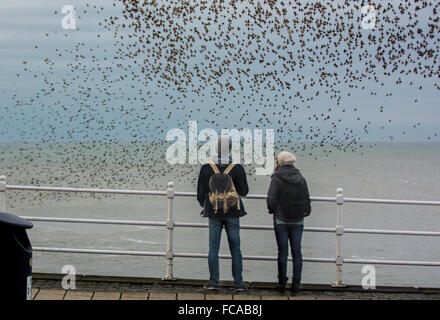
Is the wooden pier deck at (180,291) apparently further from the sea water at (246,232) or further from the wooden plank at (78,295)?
the sea water at (246,232)

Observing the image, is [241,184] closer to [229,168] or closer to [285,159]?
[229,168]

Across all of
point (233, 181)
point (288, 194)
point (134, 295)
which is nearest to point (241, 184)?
point (233, 181)

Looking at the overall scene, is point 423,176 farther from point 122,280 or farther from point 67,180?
point 122,280

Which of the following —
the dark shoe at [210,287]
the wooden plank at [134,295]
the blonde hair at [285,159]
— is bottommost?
the wooden plank at [134,295]

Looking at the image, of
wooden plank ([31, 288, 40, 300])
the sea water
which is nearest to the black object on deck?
wooden plank ([31, 288, 40, 300])

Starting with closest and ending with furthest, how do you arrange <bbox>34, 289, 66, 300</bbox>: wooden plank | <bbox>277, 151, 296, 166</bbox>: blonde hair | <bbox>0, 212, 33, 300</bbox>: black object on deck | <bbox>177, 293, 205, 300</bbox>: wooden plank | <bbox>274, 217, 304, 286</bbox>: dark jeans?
<bbox>0, 212, 33, 300</bbox>: black object on deck < <bbox>34, 289, 66, 300</bbox>: wooden plank < <bbox>177, 293, 205, 300</bbox>: wooden plank < <bbox>277, 151, 296, 166</bbox>: blonde hair < <bbox>274, 217, 304, 286</bbox>: dark jeans

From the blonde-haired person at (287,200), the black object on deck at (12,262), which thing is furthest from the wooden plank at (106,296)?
the black object on deck at (12,262)

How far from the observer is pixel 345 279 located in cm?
4697

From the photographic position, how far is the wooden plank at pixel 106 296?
7.88 metres

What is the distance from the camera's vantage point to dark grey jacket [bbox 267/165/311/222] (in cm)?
832

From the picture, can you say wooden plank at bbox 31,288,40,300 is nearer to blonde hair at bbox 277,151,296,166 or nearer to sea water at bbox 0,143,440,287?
blonde hair at bbox 277,151,296,166

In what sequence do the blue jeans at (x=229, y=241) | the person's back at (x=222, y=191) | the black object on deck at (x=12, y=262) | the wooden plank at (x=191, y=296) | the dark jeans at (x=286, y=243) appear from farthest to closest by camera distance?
the dark jeans at (x=286, y=243) < the blue jeans at (x=229, y=241) < the person's back at (x=222, y=191) < the wooden plank at (x=191, y=296) < the black object on deck at (x=12, y=262)
